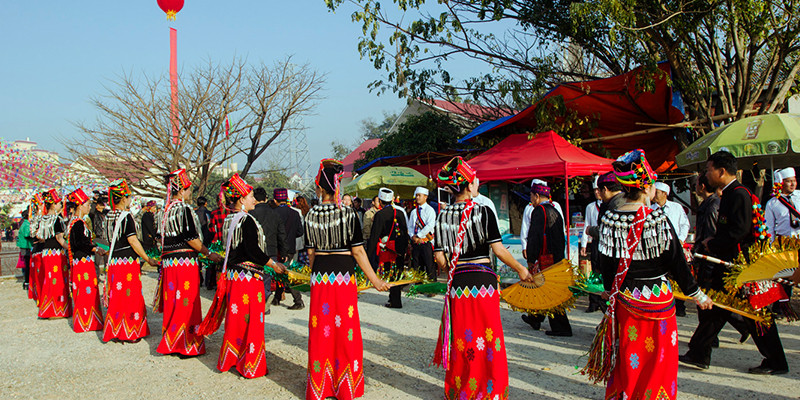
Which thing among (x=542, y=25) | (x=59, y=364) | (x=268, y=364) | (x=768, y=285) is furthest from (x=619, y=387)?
(x=542, y=25)

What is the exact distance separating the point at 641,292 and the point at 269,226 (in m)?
6.19

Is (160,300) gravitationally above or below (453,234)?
below

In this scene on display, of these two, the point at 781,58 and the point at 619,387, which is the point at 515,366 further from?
the point at 781,58

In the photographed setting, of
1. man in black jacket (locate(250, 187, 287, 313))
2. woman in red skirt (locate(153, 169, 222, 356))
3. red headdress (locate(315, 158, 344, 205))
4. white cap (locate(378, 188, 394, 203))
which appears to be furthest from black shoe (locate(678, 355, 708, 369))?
man in black jacket (locate(250, 187, 287, 313))

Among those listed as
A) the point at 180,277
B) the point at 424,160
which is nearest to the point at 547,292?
the point at 180,277

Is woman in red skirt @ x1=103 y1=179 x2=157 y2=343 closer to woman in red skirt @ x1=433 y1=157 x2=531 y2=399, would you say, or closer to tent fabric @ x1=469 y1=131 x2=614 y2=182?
woman in red skirt @ x1=433 y1=157 x2=531 y2=399

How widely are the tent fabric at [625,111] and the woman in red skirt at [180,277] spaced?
26.2ft

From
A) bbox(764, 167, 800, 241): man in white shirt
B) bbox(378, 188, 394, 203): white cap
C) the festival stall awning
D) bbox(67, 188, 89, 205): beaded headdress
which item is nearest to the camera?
bbox(764, 167, 800, 241): man in white shirt

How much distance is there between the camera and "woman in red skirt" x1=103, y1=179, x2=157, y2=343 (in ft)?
20.4

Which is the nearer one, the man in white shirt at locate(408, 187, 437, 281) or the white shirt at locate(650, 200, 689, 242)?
the white shirt at locate(650, 200, 689, 242)

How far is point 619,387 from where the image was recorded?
354 centimetres

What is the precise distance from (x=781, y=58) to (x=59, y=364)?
1155 cm

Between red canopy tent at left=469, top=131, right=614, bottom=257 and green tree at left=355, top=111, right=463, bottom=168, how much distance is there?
19.9 ft

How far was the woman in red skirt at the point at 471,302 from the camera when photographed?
385cm
